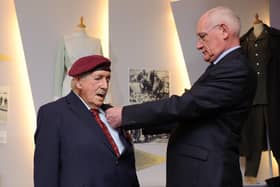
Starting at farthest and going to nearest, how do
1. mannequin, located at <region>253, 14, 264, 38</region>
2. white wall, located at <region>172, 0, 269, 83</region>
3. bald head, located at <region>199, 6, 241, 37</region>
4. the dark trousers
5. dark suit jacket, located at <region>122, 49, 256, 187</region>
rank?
white wall, located at <region>172, 0, 269, 83</region> < mannequin, located at <region>253, 14, 264, 38</region> < the dark trousers < bald head, located at <region>199, 6, 241, 37</region> < dark suit jacket, located at <region>122, 49, 256, 187</region>

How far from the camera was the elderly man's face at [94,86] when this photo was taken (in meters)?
1.85

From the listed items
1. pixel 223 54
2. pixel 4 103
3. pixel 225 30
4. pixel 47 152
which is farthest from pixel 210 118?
pixel 4 103

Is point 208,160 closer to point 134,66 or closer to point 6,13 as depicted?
point 134,66

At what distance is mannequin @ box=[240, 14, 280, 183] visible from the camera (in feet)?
10.4

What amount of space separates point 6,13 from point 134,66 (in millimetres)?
1055

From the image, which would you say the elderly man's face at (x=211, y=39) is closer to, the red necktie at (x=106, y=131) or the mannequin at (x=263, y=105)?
the red necktie at (x=106, y=131)

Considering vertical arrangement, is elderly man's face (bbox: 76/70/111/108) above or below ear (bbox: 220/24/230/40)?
below

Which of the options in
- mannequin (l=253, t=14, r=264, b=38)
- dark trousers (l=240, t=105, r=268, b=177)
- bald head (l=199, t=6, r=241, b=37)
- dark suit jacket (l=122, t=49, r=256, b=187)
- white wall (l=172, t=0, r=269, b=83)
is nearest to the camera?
dark suit jacket (l=122, t=49, r=256, b=187)

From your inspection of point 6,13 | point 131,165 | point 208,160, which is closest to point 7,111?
point 6,13

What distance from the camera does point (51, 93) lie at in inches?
124

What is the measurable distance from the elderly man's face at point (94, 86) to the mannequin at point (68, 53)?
1.21 meters

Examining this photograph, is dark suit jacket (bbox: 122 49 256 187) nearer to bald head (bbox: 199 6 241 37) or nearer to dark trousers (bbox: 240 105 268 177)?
bald head (bbox: 199 6 241 37)

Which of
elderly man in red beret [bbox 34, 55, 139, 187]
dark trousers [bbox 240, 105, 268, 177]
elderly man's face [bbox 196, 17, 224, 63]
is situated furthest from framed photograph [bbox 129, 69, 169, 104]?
elderly man's face [bbox 196, 17, 224, 63]

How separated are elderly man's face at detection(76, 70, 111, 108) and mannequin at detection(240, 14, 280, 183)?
171 centimetres
